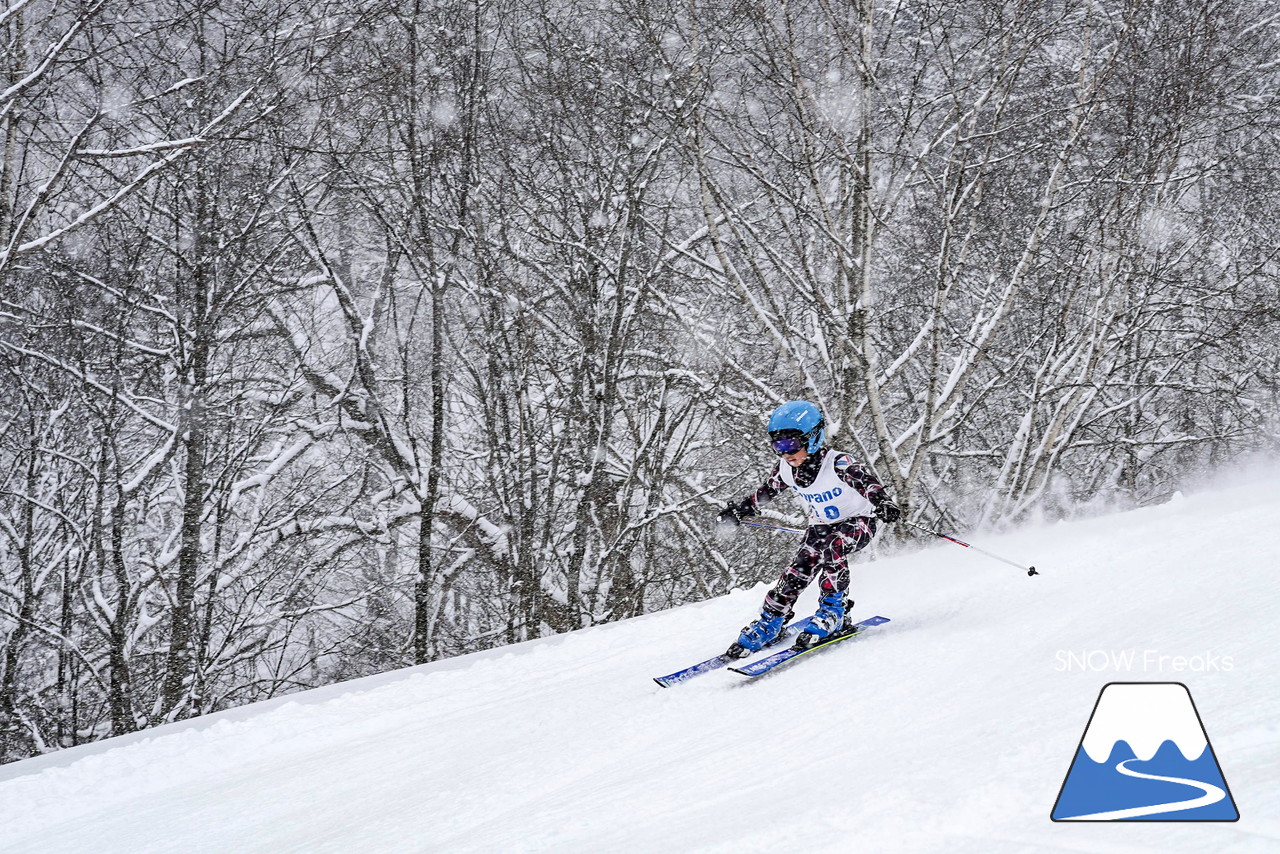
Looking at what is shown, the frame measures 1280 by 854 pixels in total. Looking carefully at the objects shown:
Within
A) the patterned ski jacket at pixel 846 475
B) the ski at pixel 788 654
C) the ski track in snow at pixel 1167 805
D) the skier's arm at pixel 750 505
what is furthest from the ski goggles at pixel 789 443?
the ski track in snow at pixel 1167 805

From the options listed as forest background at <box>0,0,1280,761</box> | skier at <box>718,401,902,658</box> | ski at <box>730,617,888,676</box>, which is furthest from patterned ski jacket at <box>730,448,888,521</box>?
forest background at <box>0,0,1280,761</box>

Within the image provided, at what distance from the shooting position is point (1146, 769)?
2.05m

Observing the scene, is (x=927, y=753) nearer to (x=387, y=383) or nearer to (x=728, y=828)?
(x=728, y=828)

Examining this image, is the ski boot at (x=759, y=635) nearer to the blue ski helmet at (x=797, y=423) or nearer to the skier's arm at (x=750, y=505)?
the skier's arm at (x=750, y=505)

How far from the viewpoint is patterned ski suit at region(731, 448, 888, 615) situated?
4906mm

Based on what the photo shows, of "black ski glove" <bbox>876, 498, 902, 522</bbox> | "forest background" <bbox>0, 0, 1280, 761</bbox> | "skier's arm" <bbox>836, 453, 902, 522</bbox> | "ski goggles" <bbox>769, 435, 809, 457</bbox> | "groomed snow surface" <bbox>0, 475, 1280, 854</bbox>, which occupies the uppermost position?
"forest background" <bbox>0, 0, 1280, 761</bbox>

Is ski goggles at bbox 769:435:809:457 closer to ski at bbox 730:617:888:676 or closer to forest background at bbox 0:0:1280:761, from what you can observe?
ski at bbox 730:617:888:676

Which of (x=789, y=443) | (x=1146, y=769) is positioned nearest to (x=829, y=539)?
(x=789, y=443)

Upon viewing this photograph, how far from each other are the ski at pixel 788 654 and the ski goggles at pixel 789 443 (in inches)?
45.6

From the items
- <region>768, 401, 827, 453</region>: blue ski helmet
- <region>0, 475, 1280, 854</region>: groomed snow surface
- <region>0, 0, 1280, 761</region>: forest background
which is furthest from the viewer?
<region>0, 0, 1280, 761</region>: forest background

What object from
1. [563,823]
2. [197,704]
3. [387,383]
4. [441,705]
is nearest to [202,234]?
[387,383]

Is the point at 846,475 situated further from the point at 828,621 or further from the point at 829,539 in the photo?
the point at 828,621

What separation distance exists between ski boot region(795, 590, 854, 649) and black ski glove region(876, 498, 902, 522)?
1.99 ft

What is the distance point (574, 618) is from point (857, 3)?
7.79m
